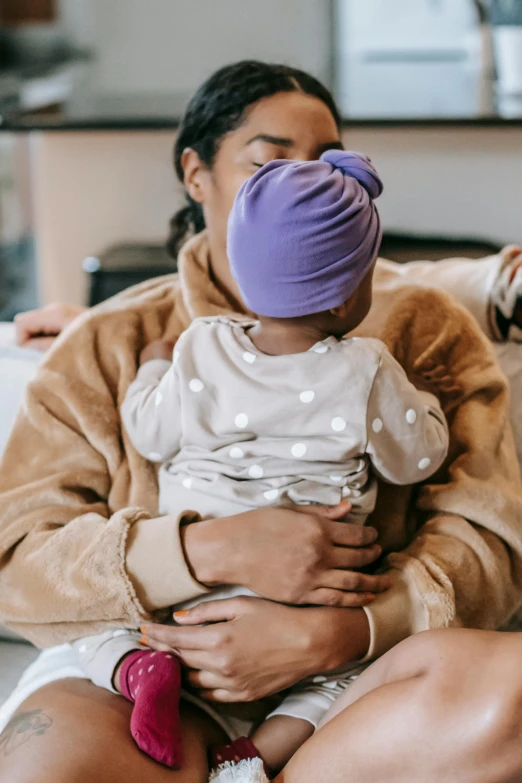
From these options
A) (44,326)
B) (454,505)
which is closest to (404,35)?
(44,326)

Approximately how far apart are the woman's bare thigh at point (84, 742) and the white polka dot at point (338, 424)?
1.36 ft

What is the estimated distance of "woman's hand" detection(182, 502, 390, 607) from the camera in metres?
1.20

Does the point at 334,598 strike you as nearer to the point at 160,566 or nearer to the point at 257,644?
the point at 257,644

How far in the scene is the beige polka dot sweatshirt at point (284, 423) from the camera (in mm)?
1158

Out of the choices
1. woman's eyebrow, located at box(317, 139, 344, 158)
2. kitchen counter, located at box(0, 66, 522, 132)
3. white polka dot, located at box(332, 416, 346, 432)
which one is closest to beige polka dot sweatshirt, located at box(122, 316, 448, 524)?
white polka dot, located at box(332, 416, 346, 432)

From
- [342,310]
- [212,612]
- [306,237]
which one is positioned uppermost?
[306,237]

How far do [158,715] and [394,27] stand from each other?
4.33 m

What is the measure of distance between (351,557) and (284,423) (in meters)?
0.20

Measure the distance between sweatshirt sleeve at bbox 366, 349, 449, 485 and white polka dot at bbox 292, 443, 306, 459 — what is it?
77mm

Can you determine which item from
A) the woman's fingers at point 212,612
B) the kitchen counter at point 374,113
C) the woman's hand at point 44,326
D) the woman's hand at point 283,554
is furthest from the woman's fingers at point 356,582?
the kitchen counter at point 374,113

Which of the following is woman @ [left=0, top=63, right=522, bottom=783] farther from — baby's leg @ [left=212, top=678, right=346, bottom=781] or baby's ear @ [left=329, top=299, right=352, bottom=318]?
baby's ear @ [left=329, top=299, right=352, bottom=318]

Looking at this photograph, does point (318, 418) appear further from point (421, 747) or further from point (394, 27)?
point (394, 27)

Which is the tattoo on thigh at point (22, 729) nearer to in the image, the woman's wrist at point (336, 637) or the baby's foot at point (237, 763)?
the baby's foot at point (237, 763)

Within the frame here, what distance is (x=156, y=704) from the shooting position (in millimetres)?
1133
